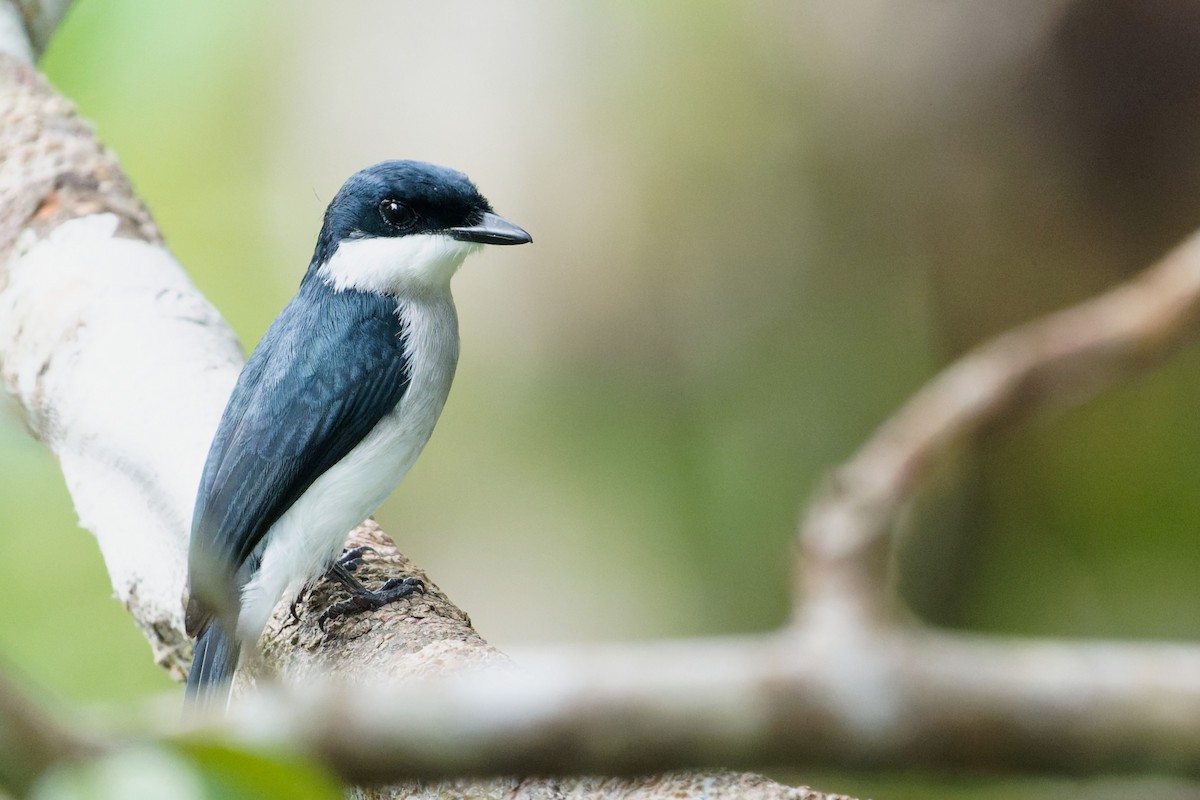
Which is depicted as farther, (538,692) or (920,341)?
(920,341)

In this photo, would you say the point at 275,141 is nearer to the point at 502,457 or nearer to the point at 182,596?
the point at 502,457

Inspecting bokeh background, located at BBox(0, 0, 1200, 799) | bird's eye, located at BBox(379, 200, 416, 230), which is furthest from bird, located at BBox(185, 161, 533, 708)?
bokeh background, located at BBox(0, 0, 1200, 799)

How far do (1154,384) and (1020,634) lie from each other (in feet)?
4.56

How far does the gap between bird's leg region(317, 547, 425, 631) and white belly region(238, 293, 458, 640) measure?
9cm

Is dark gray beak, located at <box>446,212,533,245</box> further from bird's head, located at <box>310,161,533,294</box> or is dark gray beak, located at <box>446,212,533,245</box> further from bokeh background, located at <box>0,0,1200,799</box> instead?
bokeh background, located at <box>0,0,1200,799</box>

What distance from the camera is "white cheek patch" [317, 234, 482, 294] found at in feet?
10.5

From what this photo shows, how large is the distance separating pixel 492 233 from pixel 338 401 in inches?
23.1

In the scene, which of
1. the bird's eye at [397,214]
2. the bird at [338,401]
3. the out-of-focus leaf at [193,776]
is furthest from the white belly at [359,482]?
the out-of-focus leaf at [193,776]

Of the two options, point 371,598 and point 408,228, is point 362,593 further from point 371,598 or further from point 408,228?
point 408,228

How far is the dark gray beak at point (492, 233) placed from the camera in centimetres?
313

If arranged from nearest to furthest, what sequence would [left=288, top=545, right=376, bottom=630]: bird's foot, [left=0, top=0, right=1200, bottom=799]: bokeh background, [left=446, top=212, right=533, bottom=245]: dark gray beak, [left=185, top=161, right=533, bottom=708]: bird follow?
[left=185, top=161, right=533, bottom=708]: bird, [left=288, top=545, right=376, bottom=630]: bird's foot, [left=446, top=212, right=533, bottom=245]: dark gray beak, [left=0, top=0, right=1200, bottom=799]: bokeh background

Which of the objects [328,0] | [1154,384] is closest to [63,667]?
[328,0]

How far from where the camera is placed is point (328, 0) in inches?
273

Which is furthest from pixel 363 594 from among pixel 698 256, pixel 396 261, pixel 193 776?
pixel 698 256
